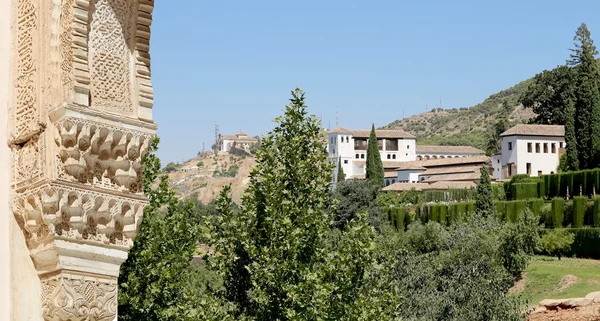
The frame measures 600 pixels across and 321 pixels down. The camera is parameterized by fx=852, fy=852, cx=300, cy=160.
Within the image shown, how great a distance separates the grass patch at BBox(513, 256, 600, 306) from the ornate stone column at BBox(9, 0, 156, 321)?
2315 cm

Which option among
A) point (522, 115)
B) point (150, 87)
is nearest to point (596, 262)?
point (150, 87)

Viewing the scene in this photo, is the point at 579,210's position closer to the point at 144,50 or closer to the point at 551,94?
the point at 551,94

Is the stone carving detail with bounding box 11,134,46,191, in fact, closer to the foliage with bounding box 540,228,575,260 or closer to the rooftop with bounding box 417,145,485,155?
the foliage with bounding box 540,228,575,260

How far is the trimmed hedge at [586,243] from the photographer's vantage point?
33.2 meters

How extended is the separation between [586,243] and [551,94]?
31091 mm

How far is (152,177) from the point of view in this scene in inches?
Result: 408

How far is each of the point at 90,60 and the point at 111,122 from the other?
0.27 m

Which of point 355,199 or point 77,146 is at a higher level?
point 77,146

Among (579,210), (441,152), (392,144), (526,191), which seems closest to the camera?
(579,210)

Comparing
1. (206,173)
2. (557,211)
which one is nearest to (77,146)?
(557,211)

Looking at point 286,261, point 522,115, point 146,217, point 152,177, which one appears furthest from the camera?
point 522,115

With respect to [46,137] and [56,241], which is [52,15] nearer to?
[46,137]

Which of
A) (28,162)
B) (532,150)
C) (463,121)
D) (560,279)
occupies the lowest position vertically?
(560,279)

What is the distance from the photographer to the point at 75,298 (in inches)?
133
